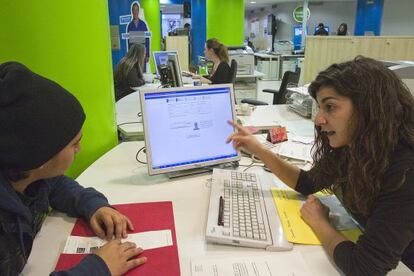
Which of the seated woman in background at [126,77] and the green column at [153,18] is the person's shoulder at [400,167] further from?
the green column at [153,18]

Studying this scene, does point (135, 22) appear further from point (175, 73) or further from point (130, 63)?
point (175, 73)

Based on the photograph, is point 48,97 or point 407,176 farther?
point 407,176

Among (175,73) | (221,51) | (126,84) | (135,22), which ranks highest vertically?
(135,22)

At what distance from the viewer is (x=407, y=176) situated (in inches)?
36.0

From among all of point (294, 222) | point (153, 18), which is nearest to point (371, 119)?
point (294, 222)

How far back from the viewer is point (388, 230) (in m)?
0.87

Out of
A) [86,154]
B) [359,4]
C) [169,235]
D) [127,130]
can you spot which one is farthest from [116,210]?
[359,4]

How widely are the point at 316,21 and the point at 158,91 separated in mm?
16312

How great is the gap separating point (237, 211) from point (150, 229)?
0.30 metres

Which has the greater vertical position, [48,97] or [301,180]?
[48,97]

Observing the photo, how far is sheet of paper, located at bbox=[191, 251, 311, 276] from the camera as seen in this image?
0.91 m

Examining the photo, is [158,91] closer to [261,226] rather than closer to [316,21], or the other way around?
[261,226]

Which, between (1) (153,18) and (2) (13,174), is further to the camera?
(1) (153,18)

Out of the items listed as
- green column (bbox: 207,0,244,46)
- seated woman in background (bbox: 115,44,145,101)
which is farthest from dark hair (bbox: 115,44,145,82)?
green column (bbox: 207,0,244,46)
